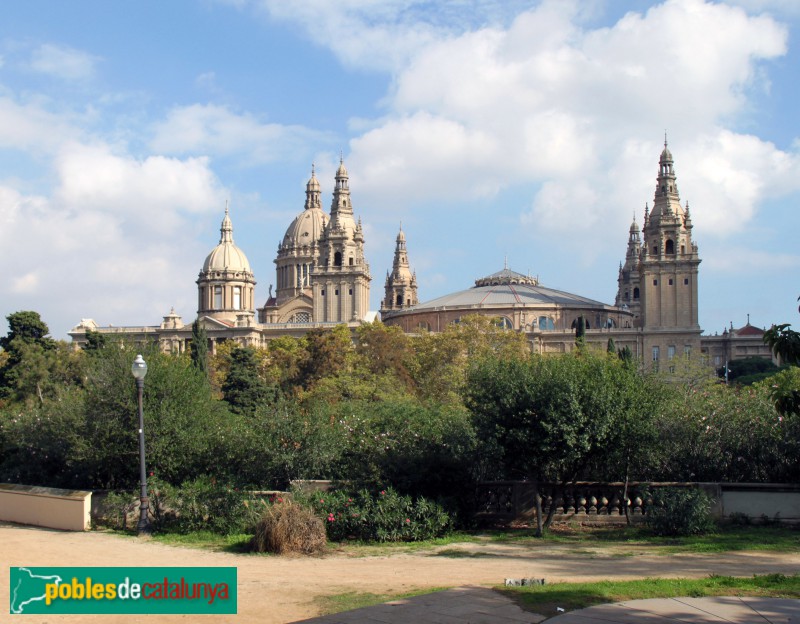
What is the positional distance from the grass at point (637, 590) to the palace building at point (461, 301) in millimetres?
94094

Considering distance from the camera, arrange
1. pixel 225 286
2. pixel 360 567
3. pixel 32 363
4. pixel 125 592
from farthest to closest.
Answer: pixel 225 286 < pixel 32 363 < pixel 360 567 < pixel 125 592

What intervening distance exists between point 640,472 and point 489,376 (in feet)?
14.6

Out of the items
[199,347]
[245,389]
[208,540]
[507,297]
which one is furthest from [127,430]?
[507,297]

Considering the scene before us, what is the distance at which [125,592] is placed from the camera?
14.4 metres

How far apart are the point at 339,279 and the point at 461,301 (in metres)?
21.0

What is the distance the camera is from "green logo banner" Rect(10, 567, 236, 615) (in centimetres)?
1391

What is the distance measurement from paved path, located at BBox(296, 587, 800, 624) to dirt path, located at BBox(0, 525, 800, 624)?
1.43 metres

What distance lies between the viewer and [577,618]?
12.0 m

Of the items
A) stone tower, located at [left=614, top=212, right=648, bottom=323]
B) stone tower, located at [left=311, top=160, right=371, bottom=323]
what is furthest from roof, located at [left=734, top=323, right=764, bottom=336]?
stone tower, located at [left=311, top=160, right=371, bottom=323]

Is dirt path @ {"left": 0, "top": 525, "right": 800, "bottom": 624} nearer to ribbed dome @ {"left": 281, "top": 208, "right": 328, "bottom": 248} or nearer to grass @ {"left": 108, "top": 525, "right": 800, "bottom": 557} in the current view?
grass @ {"left": 108, "top": 525, "right": 800, "bottom": 557}

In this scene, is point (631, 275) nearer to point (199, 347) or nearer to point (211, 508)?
point (199, 347)

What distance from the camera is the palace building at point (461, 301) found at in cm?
12125

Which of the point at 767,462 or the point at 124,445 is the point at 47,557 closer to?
the point at 124,445

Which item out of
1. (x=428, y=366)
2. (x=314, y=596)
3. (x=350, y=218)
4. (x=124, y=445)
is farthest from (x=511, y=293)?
(x=314, y=596)
